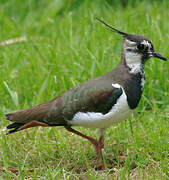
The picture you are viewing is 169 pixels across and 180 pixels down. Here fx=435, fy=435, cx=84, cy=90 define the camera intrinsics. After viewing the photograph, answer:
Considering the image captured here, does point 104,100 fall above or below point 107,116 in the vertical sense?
above

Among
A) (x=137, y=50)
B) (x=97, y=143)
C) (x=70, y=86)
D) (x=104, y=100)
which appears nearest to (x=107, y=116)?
(x=104, y=100)

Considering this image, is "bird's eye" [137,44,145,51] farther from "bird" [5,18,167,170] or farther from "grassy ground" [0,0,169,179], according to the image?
"grassy ground" [0,0,169,179]

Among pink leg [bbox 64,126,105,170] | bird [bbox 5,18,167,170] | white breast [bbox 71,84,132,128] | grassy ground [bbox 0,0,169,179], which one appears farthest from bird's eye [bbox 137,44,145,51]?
pink leg [bbox 64,126,105,170]

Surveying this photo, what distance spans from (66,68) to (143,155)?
5.99 feet

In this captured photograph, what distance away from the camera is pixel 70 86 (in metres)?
4.95

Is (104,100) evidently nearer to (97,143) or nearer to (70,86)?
(97,143)

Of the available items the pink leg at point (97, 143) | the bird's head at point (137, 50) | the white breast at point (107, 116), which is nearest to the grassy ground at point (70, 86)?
the pink leg at point (97, 143)

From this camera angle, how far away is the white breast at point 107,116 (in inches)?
141

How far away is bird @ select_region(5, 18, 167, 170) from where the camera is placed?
3624 millimetres

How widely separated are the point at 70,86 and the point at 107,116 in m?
1.42

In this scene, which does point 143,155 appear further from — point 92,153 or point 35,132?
point 35,132

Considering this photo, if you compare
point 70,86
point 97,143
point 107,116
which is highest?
point 107,116

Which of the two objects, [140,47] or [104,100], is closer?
[104,100]

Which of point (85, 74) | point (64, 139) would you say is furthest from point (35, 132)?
point (85, 74)
